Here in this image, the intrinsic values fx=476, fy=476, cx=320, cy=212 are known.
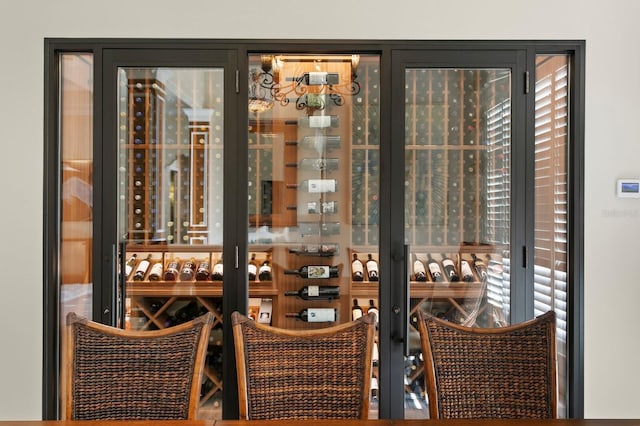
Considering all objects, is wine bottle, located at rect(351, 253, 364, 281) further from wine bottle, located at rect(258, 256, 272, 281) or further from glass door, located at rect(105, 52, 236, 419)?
glass door, located at rect(105, 52, 236, 419)

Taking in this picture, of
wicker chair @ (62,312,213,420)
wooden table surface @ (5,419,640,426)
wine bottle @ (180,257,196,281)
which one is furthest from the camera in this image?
wine bottle @ (180,257,196,281)

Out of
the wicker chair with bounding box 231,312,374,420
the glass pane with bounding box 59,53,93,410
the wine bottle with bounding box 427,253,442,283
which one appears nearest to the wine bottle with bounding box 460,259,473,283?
the wine bottle with bounding box 427,253,442,283

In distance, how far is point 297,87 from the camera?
246cm

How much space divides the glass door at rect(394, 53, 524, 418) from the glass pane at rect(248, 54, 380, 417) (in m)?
0.20

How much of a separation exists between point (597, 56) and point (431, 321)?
1.73m

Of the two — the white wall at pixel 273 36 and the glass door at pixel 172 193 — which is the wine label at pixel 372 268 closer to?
the glass door at pixel 172 193

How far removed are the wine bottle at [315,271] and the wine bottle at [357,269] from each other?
0.30ft

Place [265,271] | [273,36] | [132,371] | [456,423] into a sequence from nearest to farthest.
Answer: [456,423]
[132,371]
[273,36]
[265,271]

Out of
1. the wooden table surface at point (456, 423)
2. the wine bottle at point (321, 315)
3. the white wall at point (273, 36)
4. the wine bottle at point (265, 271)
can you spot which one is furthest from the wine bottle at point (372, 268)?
the wooden table surface at point (456, 423)

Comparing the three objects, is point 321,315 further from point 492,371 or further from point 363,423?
point 363,423

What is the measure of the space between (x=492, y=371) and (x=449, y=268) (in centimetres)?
98

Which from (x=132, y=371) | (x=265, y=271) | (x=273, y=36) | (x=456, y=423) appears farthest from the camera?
(x=265, y=271)

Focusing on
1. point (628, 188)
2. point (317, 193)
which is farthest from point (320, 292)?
point (628, 188)

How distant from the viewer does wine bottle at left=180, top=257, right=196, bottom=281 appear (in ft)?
8.06
